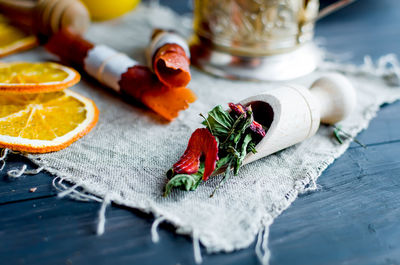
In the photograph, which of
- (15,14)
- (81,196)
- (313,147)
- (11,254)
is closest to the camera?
(11,254)

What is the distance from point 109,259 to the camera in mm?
540

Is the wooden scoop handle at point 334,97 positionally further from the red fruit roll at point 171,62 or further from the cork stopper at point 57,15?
the cork stopper at point 57,15

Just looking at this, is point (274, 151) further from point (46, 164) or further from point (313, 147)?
point (46, 164)

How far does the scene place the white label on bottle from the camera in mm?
928

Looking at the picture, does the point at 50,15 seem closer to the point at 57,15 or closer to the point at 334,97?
the point at 57,15

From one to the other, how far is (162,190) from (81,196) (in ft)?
0.42

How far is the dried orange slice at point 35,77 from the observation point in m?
0.76

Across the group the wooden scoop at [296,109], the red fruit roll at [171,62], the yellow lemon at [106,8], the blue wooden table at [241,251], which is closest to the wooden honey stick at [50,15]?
the yellow lemon at [106,8]

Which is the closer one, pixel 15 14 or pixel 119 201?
pixel 119 201

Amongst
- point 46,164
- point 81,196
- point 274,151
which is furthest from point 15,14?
point 274,151

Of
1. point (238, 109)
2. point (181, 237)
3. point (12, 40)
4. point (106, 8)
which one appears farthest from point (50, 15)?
point (181, 237)

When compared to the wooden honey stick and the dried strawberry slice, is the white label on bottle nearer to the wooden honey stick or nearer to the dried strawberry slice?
the wooden honey stick

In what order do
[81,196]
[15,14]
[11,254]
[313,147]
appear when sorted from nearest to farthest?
[11,254] → [81,196] → [313,147] → [15,14]

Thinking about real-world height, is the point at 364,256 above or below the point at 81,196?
above
